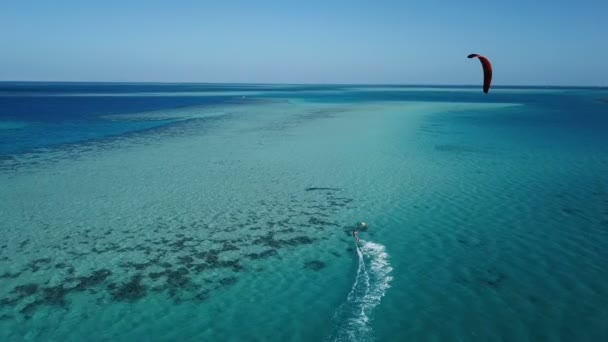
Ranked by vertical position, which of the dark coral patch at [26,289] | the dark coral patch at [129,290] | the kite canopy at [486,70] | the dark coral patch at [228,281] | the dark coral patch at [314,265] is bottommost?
the dark coral patch at [26,289]

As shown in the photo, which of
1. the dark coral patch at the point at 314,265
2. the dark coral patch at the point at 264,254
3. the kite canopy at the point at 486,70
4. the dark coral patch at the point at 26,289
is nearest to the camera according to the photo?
the dark coral patch at the point at 26,289

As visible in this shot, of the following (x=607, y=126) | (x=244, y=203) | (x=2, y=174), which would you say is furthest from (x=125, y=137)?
(x=607, y=126)

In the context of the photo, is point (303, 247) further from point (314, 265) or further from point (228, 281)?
point (228, 281)

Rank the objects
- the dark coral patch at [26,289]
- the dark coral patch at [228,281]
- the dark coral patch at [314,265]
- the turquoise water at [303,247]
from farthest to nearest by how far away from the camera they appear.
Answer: the dark coral patch at [314,265], the dark coral patch at [228,281], the dark coral patch at [26,289], the turquoise water at [303,247]

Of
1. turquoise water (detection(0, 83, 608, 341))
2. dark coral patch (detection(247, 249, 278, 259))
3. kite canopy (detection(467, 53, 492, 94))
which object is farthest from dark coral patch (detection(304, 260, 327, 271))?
A: kite canopy (detection(467, 53, 492, 94))

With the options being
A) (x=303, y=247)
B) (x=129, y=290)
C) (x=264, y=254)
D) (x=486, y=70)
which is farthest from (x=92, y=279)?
(x=486, y=70)

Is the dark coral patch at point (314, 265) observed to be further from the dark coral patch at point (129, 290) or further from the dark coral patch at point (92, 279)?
the dark coral patch at point (92, 279)

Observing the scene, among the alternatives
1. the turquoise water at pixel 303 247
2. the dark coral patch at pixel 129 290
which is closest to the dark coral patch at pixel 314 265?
the turquoise water at pixel 303 247

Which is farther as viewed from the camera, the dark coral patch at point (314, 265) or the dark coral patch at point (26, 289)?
the dark coral patch at point (314, 265)

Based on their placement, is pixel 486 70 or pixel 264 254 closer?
pixel 264 254
